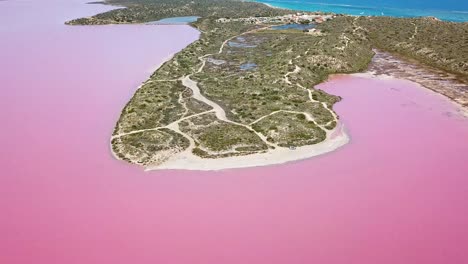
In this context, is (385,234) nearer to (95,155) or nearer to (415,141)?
(415,141)

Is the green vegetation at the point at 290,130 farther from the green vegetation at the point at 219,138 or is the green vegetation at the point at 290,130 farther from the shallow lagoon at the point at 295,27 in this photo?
the shallow lagoon at the point at 295,27

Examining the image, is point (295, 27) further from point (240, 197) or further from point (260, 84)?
point (240, 197)

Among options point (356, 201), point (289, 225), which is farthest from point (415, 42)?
point (289, 225)

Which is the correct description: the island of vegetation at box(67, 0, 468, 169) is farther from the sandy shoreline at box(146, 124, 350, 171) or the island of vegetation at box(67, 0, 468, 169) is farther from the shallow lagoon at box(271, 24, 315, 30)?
the shallow lagoon at box(271, 24, 315, 30)

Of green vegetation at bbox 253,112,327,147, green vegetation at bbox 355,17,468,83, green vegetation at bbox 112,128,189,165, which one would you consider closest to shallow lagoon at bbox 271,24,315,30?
green vegetation at bbox 355,17,468,83

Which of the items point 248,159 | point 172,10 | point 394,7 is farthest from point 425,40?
point 172,10

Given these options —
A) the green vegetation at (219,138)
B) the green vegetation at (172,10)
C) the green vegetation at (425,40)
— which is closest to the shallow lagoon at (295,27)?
the green vegetation at (425,40)
